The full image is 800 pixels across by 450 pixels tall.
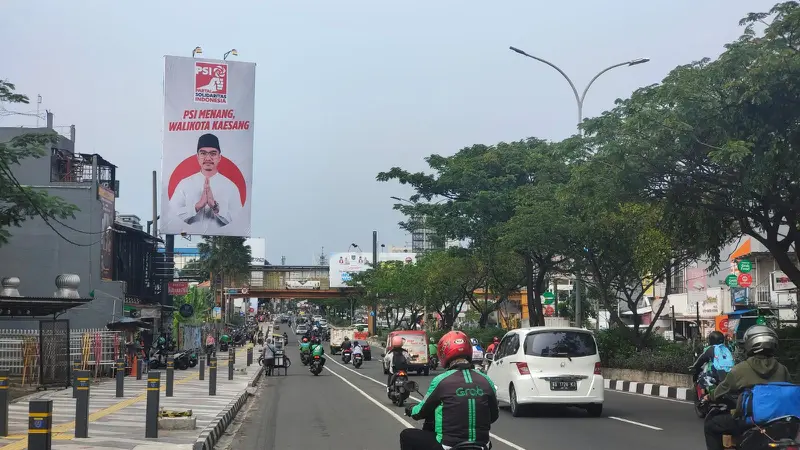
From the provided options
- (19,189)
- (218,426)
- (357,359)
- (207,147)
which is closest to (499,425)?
(218,426)

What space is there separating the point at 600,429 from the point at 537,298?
72.6 ft

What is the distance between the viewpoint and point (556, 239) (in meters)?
30.6

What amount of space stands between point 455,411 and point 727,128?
1215 centimetres

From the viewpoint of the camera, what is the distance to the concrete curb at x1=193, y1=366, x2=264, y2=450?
1331cm

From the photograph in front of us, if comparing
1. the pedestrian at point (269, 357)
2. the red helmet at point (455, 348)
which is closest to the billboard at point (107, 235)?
the pedestrian at point (269, 357)

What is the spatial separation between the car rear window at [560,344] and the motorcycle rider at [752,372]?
1004cm

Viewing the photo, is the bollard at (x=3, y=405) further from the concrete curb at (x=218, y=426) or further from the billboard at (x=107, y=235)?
the billboard at (x=107, y=235)

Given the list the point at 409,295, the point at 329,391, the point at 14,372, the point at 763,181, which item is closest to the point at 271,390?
the point at 329,391

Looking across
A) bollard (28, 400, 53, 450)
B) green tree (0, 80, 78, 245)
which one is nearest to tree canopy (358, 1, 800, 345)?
bollard (28, 400, 53, 450)

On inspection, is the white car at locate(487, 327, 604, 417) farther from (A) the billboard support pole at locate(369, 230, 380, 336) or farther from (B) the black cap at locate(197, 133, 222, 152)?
(A) the billboard support pole at locate(369, 230, 380, 336)

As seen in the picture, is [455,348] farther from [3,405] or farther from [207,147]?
[207,147]

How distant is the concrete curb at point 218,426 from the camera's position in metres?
13.3

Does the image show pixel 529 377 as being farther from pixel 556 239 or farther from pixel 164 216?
pixel 164 216

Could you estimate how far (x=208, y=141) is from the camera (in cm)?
3372
